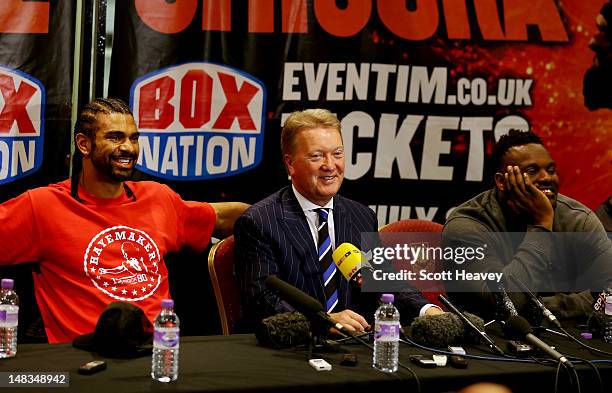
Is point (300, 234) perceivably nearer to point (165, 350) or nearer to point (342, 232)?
point (342, 232)

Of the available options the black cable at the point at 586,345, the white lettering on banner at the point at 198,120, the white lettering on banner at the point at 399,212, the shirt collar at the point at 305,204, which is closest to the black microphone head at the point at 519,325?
the black cable at the point at 586,345

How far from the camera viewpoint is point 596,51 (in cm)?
480

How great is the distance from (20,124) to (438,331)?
243cm

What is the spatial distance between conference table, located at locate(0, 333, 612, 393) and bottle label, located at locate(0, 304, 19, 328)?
0.09m

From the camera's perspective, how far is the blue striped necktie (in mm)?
3303

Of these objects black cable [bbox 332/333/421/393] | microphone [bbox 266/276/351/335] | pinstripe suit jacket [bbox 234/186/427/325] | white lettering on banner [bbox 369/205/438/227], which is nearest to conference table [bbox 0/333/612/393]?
black cable [bbox 332/333/421/393]

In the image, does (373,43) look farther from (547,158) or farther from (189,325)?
(189,325)

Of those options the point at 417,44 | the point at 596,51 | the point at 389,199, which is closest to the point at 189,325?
the point at 389,199

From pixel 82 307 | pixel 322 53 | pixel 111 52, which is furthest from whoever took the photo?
pixel 322 53

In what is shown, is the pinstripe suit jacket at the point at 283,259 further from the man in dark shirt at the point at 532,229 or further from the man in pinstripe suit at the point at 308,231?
the man in dark shirt at the point at 532,229

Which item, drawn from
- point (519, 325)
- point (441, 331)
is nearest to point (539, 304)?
point (519, 325)

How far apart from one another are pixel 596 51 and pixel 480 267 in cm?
204

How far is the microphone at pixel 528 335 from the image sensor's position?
247 centimetres

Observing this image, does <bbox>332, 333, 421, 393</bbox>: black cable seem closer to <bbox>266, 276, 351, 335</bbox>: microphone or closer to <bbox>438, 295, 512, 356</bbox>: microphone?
<bbox>266, 276, 351, 335</bbox>: microphone
